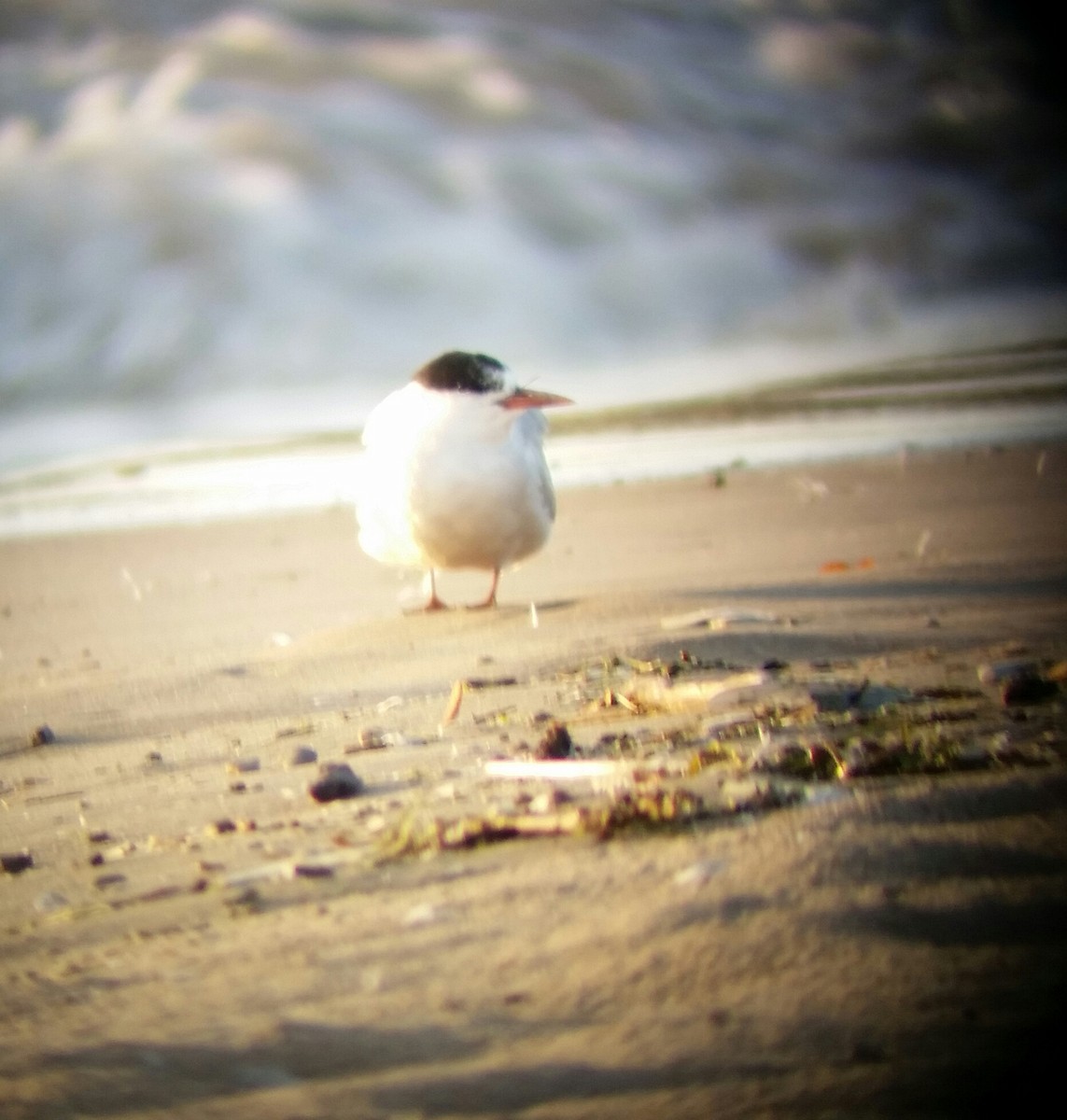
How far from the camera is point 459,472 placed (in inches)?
173

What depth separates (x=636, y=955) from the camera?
→ 127 cm

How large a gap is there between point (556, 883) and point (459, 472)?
3038mm

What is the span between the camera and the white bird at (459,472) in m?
4.41

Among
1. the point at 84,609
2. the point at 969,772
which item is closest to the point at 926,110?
the point at 84,609

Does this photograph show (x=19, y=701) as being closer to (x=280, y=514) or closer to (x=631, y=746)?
(x=631, y=746)

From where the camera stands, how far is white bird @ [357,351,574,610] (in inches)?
173

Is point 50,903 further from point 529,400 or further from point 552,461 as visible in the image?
point 552,461

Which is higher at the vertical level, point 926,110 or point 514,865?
point 926,110

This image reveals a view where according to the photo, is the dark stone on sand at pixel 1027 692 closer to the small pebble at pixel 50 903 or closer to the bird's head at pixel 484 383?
the small pebble at pixel 50 903

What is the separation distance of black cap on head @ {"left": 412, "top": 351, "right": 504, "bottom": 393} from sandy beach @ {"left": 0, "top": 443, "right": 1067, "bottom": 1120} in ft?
4.47

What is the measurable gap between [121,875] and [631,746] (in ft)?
2.57

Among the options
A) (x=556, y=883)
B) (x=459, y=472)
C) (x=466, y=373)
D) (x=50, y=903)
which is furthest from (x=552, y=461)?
(x=556, y=883)

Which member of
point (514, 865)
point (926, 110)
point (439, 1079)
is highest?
point (926, 110)

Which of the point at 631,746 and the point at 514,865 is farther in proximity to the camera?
the point at 631,746
